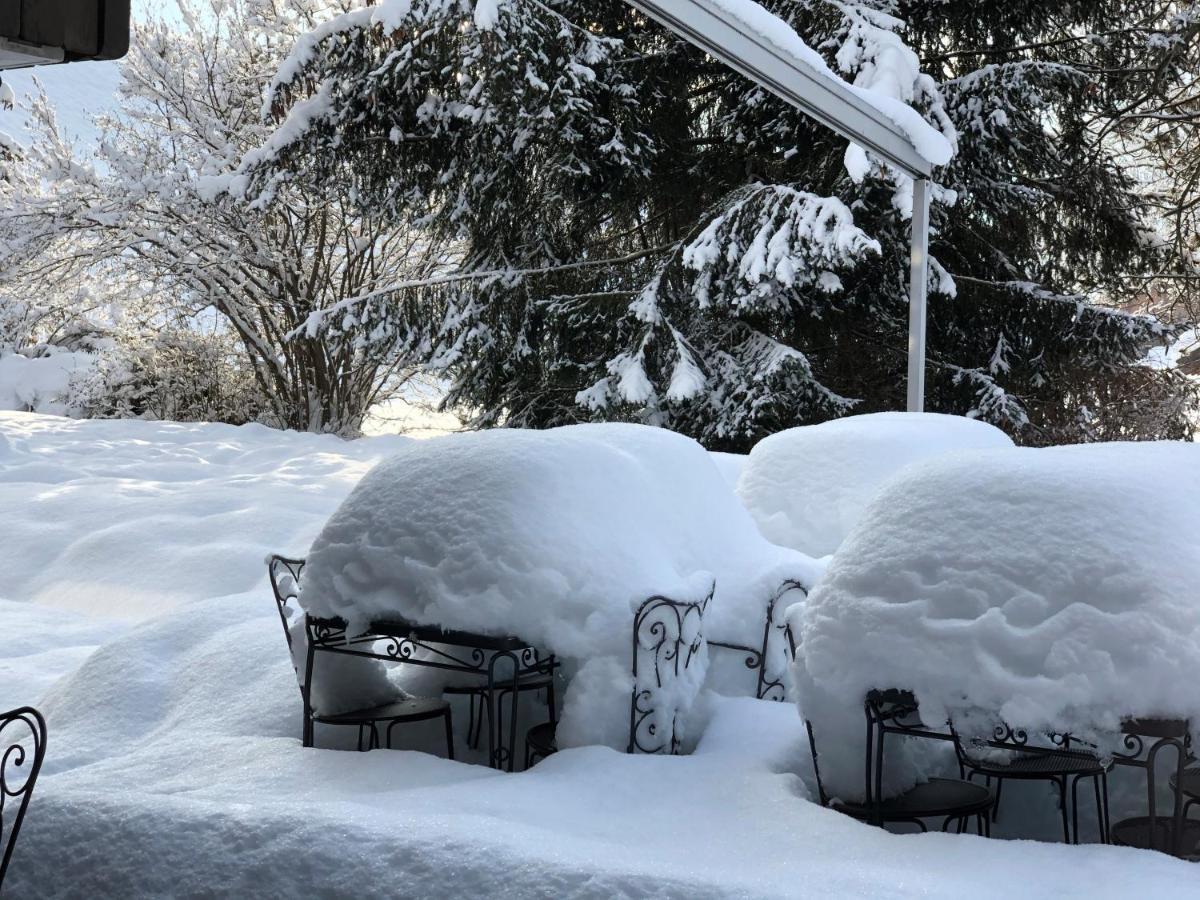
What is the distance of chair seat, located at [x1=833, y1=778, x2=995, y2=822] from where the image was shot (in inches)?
107

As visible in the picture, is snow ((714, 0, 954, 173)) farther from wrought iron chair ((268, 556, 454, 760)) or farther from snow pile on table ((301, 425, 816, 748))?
wrought iron chair ((268, 556, 454, 760))

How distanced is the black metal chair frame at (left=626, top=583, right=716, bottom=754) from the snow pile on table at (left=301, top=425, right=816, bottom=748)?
34mm

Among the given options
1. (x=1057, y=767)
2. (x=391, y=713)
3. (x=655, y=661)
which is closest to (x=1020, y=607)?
(x=1057, y=767)

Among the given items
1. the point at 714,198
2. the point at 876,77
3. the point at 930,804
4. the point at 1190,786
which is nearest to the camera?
the point at 1190,786

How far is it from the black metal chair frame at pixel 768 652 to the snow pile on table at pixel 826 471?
2.90 ft

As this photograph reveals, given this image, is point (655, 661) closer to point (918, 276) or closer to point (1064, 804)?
point (1064, 804)

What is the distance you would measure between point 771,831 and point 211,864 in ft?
3.93

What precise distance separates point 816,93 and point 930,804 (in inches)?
156

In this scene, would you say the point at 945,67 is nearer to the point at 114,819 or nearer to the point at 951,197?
the point at 951,197

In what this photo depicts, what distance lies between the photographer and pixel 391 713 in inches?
135

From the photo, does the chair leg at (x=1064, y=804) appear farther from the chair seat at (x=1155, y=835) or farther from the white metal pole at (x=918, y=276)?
the white metal pole at (x=918, y=276)

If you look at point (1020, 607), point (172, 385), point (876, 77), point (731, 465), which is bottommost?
point (1020, 607)

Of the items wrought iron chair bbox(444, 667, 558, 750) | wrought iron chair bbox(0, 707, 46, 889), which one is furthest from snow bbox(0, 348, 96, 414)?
wrought iron chair bbox(444, 667, 558, 750)

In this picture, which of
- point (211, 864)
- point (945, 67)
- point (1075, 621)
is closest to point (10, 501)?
point (211, 864)
